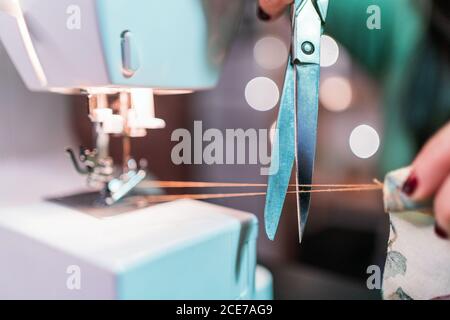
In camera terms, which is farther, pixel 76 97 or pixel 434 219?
pixel 76 97

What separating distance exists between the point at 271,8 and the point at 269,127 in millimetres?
213

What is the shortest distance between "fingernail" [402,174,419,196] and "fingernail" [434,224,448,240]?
6cm

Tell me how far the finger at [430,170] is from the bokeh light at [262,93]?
0.31m

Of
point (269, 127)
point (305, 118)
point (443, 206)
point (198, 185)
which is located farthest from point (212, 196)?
point (443, 206)

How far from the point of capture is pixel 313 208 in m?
0.83

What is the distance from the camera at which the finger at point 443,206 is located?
516 mm

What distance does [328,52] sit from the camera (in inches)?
28.5

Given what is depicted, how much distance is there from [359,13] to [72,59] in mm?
464

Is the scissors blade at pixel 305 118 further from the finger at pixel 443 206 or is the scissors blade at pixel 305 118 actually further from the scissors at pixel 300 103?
the finger at pixel 443 206

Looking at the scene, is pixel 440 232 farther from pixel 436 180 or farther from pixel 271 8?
pixel 271 8

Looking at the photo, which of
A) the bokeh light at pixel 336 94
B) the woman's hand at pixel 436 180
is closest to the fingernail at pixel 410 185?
the woman's hand at pixel 436 180

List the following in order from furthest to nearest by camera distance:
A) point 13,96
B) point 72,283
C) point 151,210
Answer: point 13,96, point 151,210, point 72,283
